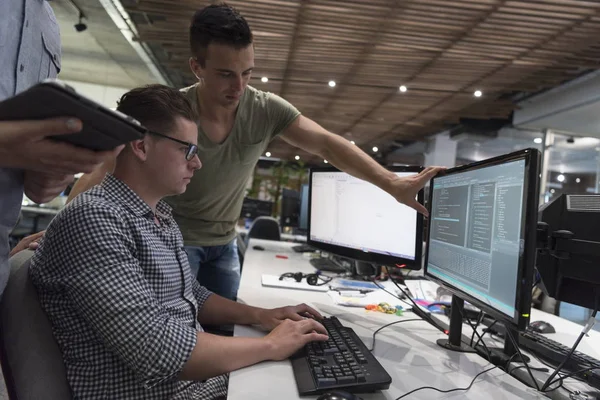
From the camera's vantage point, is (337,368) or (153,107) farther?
(153,107)

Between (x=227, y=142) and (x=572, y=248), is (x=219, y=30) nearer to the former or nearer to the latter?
(x=227, y=142)

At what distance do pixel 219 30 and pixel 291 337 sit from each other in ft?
3.61

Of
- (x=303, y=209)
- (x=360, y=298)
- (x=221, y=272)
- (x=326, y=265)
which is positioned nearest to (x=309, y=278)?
(x=360, y=298)

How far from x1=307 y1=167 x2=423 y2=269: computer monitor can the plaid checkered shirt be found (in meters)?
1.03

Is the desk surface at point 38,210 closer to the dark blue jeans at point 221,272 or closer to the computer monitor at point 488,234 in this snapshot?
the dark blue jeans at point 221,272

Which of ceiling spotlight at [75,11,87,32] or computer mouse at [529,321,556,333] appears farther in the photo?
ceiling spotlight at [75,11,87,32]

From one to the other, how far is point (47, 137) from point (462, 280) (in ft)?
3.47

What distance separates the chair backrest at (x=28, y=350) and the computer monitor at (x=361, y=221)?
125 cm

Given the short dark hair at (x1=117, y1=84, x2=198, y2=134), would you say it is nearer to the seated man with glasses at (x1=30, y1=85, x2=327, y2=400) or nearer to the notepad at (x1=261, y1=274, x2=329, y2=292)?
the seated man with glasses at (x1=30, y1=85, x2=327, y2=400)

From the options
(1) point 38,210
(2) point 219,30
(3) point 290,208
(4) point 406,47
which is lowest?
(1) point 38,210

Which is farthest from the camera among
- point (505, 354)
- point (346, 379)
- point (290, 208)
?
point (290, 208)

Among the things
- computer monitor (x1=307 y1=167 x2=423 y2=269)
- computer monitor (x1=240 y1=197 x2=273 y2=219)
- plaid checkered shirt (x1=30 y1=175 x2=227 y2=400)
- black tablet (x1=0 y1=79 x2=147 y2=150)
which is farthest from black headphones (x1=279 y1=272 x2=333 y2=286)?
computer monitor (x1=240 y1=197 x2=273 y2=219)

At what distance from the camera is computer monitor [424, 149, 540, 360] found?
90 cm

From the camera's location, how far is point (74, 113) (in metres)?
0.64
